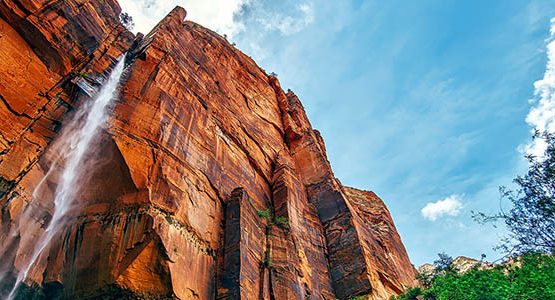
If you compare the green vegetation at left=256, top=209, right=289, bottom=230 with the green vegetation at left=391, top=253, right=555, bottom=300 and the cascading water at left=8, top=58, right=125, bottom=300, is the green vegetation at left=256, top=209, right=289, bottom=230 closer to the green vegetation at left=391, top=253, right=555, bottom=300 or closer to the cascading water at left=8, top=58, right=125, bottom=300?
the green vegetation at left=391, top=253, right=555, bottom=300

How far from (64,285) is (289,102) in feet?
108

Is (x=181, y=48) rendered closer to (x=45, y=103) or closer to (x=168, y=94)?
(x=168, y=94)

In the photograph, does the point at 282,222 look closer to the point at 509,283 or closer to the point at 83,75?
the point at 509,283

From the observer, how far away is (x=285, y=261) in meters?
19.9

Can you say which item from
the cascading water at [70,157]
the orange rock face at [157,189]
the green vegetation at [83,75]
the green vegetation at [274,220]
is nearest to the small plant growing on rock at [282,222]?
the green vegetation at [274,220]

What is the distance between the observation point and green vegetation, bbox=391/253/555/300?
1464 cm

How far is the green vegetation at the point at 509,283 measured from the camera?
14641mm

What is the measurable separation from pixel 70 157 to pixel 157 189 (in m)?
4.84

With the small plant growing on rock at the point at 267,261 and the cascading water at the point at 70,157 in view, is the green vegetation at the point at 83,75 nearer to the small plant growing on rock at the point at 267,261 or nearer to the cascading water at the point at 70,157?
the cascading water at the point at 70,157

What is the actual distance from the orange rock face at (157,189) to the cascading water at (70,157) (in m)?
0.34

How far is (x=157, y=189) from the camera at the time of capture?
646 inches

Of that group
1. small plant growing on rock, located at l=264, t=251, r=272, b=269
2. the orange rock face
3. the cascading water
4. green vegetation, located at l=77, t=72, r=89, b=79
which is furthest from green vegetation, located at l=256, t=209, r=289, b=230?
green vegetation, located at l=77, t=72, r=89, b=79

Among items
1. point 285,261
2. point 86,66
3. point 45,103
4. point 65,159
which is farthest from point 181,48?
point 285,261

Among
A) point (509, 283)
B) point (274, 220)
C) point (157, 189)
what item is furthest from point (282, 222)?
point (509, 283)
